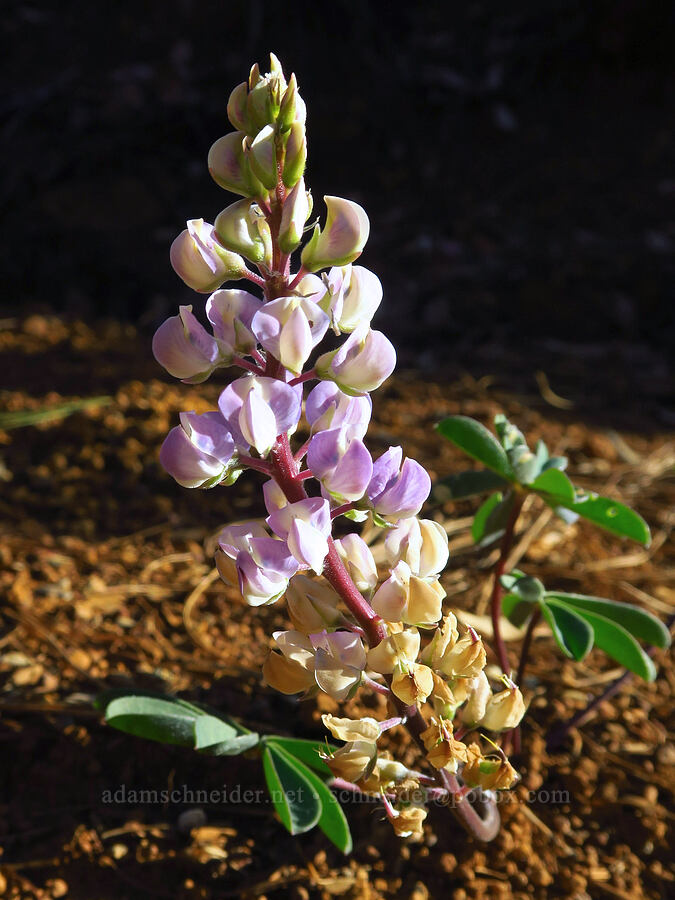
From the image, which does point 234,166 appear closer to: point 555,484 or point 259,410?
point 259,410

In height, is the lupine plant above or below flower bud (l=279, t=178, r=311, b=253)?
below

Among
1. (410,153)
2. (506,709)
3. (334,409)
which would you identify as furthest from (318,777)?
(410,153)

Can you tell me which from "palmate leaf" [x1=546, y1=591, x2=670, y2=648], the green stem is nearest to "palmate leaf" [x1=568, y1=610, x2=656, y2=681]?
"palmate leaf" [x1=546, y1=591, x2=670, y2=648]

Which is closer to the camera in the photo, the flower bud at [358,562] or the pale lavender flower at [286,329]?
the pale lavender flower at [286,329]

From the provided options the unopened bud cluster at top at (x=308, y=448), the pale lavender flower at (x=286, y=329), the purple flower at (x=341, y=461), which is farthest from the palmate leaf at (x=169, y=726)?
the pale lavender flower at (x=286, y=329)

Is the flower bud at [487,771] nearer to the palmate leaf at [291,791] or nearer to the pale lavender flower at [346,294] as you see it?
the palmate leaf at [291,791]

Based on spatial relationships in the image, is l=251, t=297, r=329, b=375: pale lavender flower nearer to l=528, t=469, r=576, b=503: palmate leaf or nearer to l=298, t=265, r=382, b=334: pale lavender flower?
l=298, t=265, r=382, b=334: pale lavender flower
